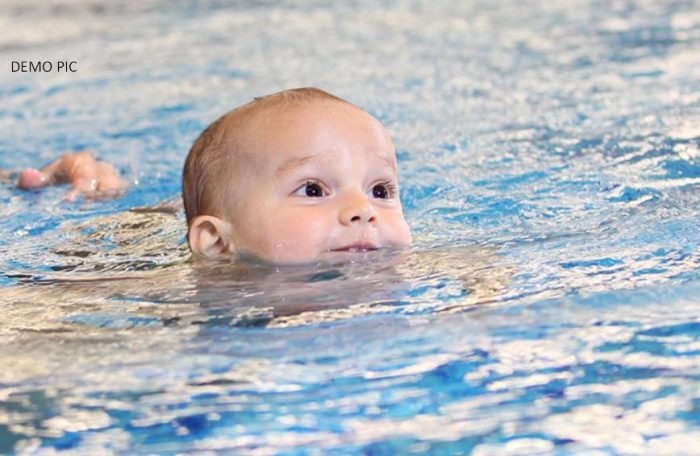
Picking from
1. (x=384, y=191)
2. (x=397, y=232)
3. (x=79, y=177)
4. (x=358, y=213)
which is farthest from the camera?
(x=79, y=177)

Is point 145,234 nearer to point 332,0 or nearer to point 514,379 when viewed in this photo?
point 514,379

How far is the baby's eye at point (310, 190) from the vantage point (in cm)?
302

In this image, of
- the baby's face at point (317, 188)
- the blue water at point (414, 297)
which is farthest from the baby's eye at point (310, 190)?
the blue water at point (414, 297)

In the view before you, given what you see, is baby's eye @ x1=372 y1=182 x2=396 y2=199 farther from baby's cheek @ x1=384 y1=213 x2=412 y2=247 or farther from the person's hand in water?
the person's hand in water

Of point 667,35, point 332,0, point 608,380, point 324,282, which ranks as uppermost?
point 332,0

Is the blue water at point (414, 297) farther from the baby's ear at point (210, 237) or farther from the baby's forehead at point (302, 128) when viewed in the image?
the baby's forehead at point (302, 128)

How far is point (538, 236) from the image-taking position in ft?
10.7

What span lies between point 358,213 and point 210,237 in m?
0.47

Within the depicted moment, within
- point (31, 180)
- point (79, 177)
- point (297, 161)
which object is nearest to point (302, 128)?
point (297, 161)

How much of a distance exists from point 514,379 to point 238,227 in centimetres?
110

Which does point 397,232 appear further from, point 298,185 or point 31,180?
point 31,180

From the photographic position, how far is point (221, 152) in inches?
125

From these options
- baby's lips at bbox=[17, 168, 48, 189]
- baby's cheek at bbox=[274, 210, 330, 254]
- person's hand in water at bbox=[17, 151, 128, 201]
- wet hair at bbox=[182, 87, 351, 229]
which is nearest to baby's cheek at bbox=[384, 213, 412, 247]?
baby's cheek at bbox=[274, 210, 330, 254]

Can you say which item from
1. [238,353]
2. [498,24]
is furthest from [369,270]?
[498,24]
